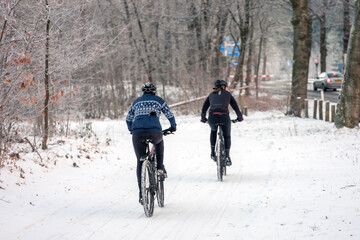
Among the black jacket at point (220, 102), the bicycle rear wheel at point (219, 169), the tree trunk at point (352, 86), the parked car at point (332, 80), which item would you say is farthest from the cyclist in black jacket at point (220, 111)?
the parked car at point (332, 80)

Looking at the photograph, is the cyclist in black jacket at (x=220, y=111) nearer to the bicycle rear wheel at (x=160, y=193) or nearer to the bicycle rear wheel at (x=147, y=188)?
the bicycle rear wheel at (x=160, y=193)

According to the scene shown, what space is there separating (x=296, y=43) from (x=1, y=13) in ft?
52.5

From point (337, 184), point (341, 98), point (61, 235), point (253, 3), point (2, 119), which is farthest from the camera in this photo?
point (253, 3)

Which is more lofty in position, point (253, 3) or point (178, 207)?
point (253, 3)

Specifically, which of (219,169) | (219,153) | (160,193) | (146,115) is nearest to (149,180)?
(160,193)

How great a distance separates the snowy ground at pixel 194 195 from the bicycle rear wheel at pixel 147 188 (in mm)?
156

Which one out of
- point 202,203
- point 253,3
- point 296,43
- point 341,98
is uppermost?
point 253,3

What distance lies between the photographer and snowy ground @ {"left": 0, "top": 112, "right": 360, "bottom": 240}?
6109 millimetres

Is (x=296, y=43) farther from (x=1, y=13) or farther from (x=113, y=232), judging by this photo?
(x=113, y=232)

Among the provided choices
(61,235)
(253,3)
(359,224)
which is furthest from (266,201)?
(253,3)

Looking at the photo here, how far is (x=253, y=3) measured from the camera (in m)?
30.3

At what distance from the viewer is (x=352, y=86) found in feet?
47.8

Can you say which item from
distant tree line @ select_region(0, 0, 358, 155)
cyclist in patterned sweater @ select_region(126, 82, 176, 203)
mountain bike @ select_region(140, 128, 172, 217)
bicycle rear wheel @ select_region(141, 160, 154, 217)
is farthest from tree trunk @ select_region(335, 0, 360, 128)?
bicycle rear wheel @ select_region(141, 160, 154, 217)

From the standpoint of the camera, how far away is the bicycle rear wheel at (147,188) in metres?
6.73
